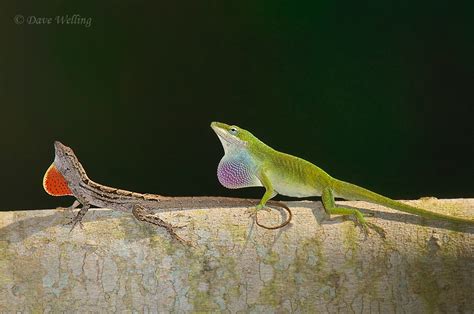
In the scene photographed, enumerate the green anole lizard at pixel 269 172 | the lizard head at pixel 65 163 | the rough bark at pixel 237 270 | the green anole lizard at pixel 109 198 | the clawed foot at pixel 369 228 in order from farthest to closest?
the lizard head at pixel 65 163
the green anole lizard at pixel 269 172
the green anole lizard at pixel 109 198
the clawed foot at pixel 369 228
the rough bark at pixel 237 270

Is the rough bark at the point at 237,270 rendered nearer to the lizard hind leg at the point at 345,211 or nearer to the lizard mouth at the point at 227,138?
the lizard hind leg at the point at 345,211

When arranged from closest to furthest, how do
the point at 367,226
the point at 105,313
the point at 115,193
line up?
1. the point at 105,313
2. the point at 367,226
3. the point at 115,193

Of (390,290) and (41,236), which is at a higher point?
(41,236)

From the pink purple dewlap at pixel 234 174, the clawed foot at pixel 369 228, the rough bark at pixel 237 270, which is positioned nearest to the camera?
the rough bark at pixel 237 270

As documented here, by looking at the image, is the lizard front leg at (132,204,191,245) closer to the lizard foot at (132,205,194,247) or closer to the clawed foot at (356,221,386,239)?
the lizard foot at (132,205,194,247)

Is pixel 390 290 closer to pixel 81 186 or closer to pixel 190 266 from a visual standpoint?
pixel 190 266

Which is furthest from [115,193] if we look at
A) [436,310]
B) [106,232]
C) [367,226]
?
[436,310]

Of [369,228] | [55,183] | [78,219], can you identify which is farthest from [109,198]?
[369,228]

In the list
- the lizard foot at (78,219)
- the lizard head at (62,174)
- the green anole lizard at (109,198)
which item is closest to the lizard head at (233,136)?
the green anole lizard at (109,198)
